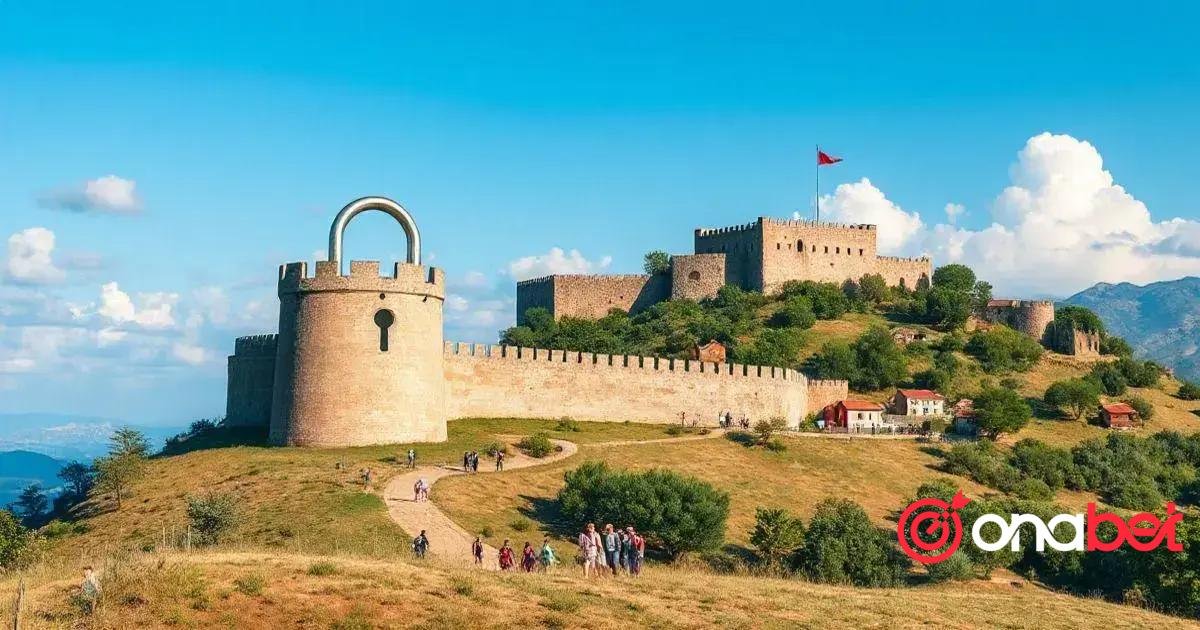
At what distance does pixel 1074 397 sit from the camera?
69688 mm

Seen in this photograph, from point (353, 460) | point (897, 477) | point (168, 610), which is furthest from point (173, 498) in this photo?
point (897, 477)

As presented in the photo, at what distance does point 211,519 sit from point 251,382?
23.2 meters

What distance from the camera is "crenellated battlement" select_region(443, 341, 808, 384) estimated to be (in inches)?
2001

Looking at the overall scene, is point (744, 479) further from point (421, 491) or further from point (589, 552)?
point (589, 552)

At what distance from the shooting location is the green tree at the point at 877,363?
71.4 meters

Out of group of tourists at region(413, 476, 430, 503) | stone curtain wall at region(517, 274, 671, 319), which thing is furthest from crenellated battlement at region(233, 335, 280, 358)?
stone curtain wall at region(517, 274, 671, 319)

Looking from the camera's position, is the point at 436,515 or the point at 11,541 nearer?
the point at 436,515

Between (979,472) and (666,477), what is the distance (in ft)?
75.8

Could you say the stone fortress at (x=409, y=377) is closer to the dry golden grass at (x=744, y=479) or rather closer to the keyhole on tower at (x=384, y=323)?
the keyhole on tower at (x=384, y=323)

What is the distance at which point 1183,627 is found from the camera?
25.9 meters

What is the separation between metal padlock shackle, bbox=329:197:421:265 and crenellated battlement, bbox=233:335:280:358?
10503 mm

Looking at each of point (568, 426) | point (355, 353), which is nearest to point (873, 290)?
point (568, 426)

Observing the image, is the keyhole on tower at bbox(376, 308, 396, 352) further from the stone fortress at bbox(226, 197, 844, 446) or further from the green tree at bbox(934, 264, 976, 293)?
the green tree at bbox(934, 264, 976, 293)

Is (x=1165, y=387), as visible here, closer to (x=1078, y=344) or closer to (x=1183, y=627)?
(x=1078, y=344)
